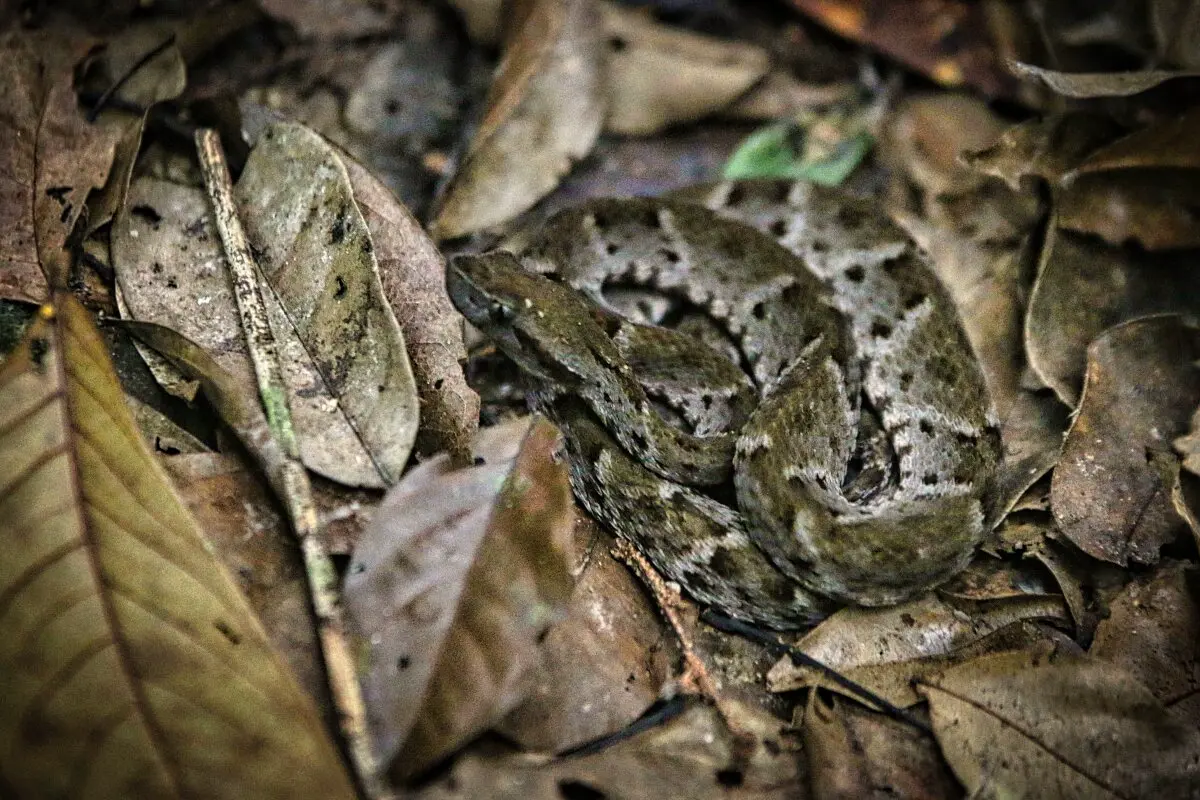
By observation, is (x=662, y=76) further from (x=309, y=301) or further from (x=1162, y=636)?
(x=1162, y=636)

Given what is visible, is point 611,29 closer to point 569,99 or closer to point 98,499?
point 569,99

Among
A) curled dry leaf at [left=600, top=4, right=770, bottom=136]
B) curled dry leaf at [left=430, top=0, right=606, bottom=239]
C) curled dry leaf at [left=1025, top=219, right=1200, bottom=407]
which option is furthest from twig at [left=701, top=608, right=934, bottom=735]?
curled dry leaf at [left=600, top=4, right=770, bottom=136]

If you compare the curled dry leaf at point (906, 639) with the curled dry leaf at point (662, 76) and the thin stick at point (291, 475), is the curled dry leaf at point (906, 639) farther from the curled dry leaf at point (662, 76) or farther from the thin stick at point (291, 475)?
the curled dry leaf at point (662, 76)

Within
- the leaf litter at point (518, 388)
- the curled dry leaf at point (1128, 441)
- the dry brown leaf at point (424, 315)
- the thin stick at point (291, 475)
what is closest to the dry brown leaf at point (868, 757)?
the leaf litter at point (518, 388)

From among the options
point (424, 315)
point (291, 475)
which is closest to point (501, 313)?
point (424, 315)

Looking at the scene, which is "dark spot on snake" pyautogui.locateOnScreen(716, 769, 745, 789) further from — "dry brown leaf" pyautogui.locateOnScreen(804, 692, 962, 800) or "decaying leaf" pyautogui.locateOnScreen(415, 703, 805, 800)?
"dry brown leaf" pyautogui.locateOnScreen(804, 692, 962, 800)
